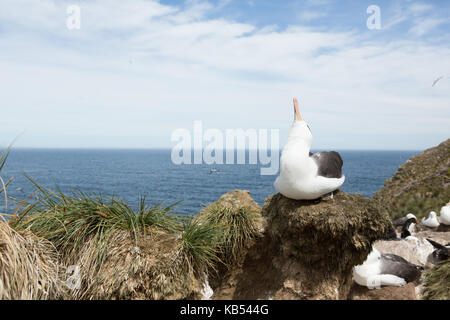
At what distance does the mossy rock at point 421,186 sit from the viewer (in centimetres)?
1744

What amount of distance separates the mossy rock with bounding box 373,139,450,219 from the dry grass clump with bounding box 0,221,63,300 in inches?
451

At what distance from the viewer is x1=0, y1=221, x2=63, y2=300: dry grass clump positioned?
410 cm

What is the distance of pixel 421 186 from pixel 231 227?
1920cm

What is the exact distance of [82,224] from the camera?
5.27m

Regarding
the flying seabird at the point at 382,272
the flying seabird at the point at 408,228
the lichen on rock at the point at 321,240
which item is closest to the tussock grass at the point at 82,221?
the lichen on rock at the point at 321,240

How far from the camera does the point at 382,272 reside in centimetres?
640

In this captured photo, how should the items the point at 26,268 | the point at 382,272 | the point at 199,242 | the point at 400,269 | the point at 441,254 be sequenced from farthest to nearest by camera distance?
the point at 441,254 < the point at 400,269 < the point at 382,272 < the point at 199,242 < the point at 26,268

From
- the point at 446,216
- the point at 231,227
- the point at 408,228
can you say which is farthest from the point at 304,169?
the point at 446,216

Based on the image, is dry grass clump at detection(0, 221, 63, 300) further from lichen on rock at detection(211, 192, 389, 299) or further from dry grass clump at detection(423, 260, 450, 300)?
dry grass clump at detection(423, 260, 450, 300)

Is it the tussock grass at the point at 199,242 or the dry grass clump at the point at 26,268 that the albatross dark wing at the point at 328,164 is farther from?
the dry grass clump at the point at 26,268

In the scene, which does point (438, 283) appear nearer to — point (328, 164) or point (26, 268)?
point (328, 164)

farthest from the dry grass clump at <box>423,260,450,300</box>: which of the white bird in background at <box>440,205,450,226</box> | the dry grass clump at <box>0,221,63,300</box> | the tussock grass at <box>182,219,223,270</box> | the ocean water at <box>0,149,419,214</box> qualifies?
the ocean water at <box>0,149,419,214</box>

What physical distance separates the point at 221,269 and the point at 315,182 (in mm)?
2720
